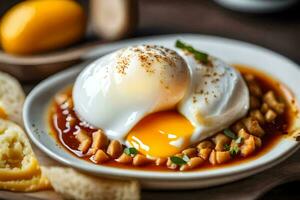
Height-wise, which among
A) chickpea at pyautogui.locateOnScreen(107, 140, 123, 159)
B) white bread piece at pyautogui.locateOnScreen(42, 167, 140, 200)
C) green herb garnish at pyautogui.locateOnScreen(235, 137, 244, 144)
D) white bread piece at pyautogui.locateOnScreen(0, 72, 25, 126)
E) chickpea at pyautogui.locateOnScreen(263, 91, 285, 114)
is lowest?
white bread piece at pyautogui.locateOnScreen(0, 72, 25, 126)

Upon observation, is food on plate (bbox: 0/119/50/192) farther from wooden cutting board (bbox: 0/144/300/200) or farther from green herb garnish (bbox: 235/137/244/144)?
green herb garnish (bbox: 235/137/244/144)

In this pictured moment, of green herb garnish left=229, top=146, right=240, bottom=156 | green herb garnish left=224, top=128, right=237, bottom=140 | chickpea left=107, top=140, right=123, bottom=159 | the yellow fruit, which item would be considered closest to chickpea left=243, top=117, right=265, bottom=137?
green herb garnish left=224, top=128, right=237, bottom=140

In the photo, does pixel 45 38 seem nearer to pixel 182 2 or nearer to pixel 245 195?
pixel 182 2

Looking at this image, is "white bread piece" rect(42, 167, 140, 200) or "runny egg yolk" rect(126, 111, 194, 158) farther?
"runny egg yolk" rect(126, 111, 194, 158)

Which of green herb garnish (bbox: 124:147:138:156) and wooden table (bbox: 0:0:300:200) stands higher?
wooden table (bbox: 0:0:300:200)

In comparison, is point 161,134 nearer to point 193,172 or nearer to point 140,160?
point 140,160

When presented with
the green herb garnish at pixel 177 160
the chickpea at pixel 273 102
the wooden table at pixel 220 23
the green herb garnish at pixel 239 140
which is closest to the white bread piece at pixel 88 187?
the green herb garnish at pixel 177 160

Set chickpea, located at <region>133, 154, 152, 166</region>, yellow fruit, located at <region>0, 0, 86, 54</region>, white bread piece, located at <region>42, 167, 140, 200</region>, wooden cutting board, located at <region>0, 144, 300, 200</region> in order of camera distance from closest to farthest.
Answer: white bread piece, located at <region>42, 167, 140, 200</region> → wooden cutting board, located at <region>0, 144, 300, 200</region> → chickpea, located at <region>133, 154, 152, 166</region> → yellow fruit, located at <region>0, 0, 86, 54</region>
